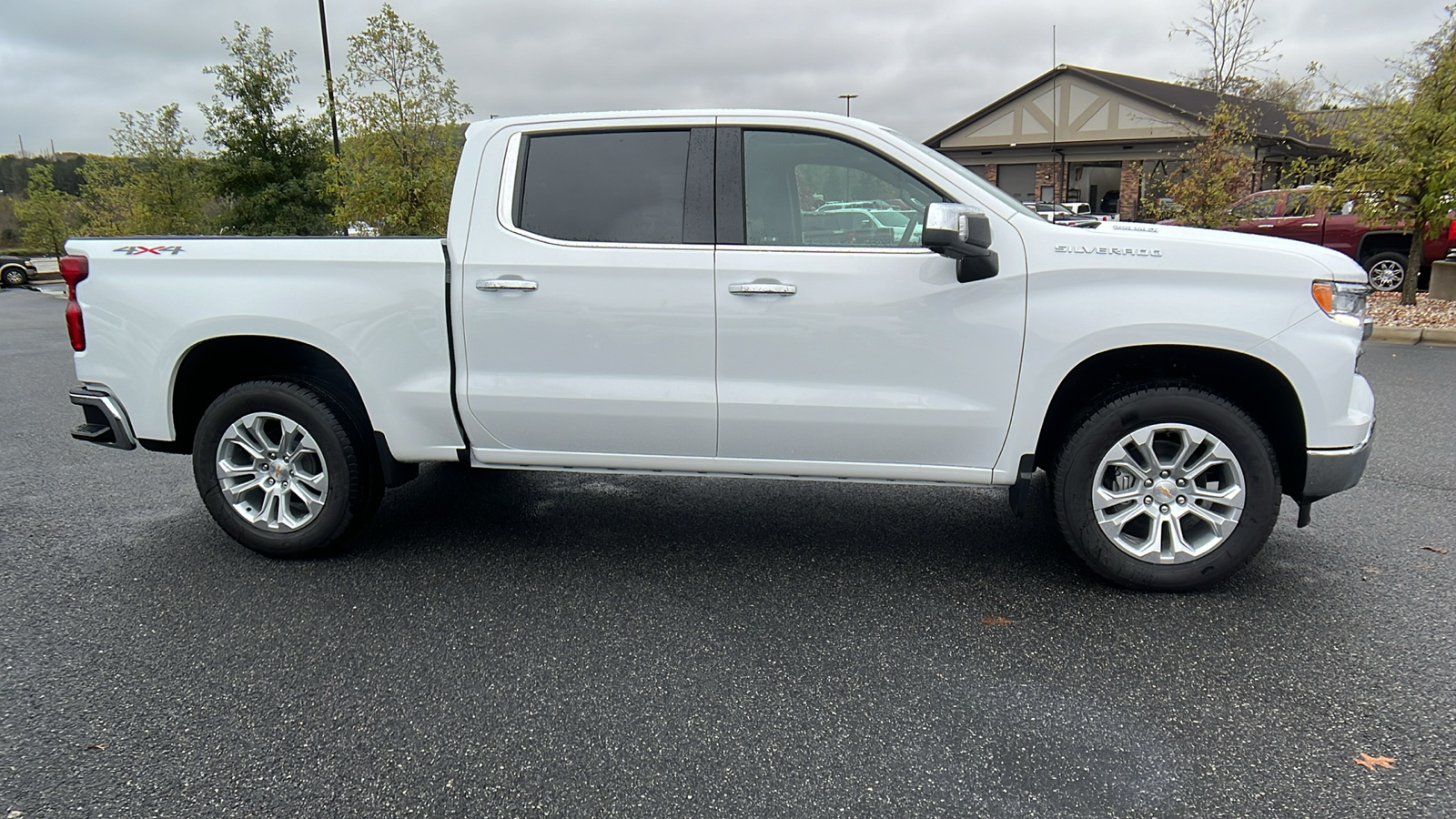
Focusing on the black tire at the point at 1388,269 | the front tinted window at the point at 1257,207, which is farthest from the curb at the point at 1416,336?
the front tinted window at the point at 1257,207

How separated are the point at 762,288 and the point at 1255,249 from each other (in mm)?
1860

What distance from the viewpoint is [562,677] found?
312cm

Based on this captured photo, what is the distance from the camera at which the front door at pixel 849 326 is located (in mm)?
3605

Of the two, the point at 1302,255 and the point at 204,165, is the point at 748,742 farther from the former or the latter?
the point at 204,165

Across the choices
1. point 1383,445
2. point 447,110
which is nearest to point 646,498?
point 1383,445

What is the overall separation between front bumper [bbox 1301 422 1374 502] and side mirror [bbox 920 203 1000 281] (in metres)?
1.41

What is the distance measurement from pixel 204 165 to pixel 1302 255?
2401 cm

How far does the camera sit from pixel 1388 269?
14.5 m

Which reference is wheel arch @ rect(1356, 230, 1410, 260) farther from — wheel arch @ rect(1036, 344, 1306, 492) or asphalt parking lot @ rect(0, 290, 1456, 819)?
wheel arch @ rect(1036, 344, 1306, 492)

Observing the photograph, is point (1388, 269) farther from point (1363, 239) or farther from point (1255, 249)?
point (1255, 249)

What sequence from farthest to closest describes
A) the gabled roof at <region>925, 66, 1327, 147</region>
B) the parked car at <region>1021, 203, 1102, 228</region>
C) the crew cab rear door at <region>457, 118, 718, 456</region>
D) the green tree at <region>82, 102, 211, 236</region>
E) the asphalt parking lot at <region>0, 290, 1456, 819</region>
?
the gabled roof at <region>925, 66, 1327, 147</region> → the green tree at <region>82, 102, 211, 236</region> → the parked car at <region>1021, 203, 1102, 228</region> → the crew cab rear door at <region>457, 118, 718, 456</region> → the asphalt parking lot at <region>0, 290, 1456, 819</region>

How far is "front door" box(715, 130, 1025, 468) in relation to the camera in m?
3.61

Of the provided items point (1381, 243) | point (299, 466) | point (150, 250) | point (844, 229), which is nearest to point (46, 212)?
point (150, 250)

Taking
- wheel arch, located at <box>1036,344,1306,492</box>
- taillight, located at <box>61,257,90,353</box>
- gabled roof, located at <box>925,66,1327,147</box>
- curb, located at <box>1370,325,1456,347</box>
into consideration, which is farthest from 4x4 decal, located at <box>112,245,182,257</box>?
gabled roof, located at <box>925,66,1327,147</box>
